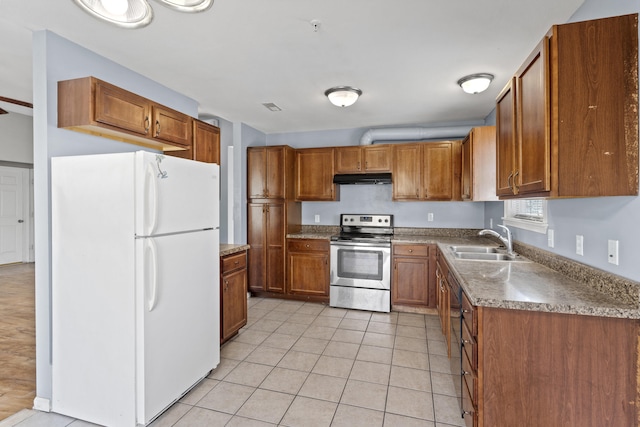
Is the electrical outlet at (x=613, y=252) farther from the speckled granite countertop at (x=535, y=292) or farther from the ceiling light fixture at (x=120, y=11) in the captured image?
the ceiling light fixture at (x=120, y=11)

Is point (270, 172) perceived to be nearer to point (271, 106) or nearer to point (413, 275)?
point (271, 106)

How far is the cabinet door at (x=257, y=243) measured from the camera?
4695mm

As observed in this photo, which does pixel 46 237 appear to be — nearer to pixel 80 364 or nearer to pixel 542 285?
pixel 80 364

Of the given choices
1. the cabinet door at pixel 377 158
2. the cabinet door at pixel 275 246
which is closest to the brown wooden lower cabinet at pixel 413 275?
the cabinet door at pixel 377 158

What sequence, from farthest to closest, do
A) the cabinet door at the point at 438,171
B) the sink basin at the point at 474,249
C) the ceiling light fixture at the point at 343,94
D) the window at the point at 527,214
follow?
the cabinet door at the point at 438,171 < the sink basin at the point at 474,249 < the ceiling light fixture at the point at 343,94 < the window at the point at 527,214

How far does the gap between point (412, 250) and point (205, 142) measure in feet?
9.05

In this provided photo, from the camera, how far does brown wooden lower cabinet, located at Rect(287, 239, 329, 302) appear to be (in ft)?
14.7

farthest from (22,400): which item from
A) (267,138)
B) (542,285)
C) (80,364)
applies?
(267,138)

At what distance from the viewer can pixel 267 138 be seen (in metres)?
5.36

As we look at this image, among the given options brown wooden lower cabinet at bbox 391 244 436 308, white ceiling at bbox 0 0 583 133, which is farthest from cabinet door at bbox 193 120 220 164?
brown wooden lower cabinet at bbox 391 244 436 308

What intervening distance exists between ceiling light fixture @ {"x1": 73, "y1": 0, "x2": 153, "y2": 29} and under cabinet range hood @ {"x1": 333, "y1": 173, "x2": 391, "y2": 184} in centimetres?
297

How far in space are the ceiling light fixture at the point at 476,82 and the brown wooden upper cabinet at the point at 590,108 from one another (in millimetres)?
Answer: 1497

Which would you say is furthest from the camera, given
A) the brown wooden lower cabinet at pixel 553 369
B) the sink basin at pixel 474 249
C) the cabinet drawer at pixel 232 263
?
the sink basin at pixel 474 249

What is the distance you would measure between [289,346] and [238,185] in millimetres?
2461
